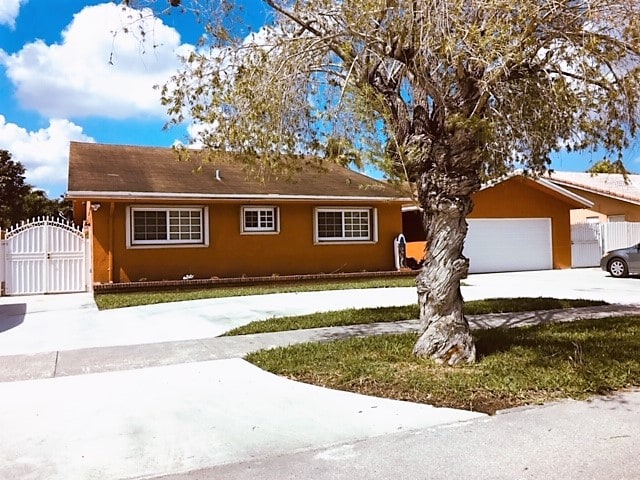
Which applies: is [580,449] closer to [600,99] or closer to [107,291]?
[600,99]

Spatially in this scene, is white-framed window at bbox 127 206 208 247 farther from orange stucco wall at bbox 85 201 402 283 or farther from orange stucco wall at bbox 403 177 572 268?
orange stucco wall at bbox 403 177 572 268

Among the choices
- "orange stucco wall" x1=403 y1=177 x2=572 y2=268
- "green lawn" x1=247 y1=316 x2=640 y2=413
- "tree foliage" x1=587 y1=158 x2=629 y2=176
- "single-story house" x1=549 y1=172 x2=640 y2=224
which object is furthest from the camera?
"single-story house" x1=549 y1=172 x2=640 y2=224

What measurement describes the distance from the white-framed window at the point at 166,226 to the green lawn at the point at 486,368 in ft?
31.1

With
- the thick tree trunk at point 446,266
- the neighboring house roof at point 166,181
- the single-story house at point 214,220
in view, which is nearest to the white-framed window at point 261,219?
the single-story house at point 214,220

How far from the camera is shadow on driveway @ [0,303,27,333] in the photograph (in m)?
10.5

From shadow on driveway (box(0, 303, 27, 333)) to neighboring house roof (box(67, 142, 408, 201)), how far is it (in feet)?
10.0

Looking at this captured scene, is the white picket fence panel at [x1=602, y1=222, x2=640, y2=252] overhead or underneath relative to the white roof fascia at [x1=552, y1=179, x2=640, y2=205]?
underneath

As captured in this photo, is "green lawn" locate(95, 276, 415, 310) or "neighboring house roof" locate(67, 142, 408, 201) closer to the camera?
"green lawn" locate(95, 276, 415, 310)

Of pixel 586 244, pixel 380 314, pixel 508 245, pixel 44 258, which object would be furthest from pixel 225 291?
pixel 586 244

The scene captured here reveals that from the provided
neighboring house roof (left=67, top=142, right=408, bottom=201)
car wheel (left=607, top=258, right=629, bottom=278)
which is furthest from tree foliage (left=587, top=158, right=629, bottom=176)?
car wheel (left=607, top=258, right=629, bottom=278)

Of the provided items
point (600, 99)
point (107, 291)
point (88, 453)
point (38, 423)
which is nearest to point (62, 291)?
point (107, 291)

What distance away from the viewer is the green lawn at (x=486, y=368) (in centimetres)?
566

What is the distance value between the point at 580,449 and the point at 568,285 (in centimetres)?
1361

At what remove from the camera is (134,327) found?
10.0m
